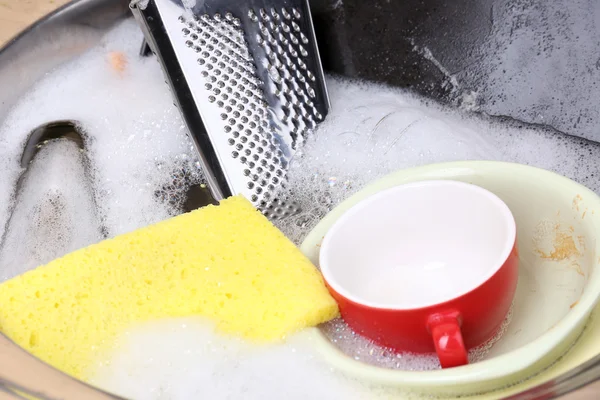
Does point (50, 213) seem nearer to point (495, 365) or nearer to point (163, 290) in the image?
point (163, 290)

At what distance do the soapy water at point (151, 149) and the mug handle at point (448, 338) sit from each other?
235mm

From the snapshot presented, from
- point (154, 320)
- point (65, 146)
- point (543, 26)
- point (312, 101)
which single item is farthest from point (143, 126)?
point (543, 26)

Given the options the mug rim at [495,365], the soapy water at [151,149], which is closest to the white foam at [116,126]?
the soapy water at [151,149]

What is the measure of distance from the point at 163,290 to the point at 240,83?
0.29 metres

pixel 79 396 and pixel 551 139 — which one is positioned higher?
pixel 79 396

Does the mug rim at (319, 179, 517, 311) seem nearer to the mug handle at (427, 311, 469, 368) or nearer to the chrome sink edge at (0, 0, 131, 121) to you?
the mug handle at (427, 311, 469, 368)

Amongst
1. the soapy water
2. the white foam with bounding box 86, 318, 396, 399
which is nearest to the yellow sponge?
the white foam with bounding box 86, 318, 396, 399

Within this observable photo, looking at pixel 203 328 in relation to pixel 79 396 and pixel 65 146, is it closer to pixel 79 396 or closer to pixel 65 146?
pixel 79 396

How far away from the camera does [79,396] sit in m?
0.35

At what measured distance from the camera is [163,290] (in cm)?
46

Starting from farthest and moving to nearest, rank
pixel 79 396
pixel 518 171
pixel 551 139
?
pixel 551 139
pixel 518 171
pixel 79 396

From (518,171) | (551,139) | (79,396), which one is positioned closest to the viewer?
(79,396)

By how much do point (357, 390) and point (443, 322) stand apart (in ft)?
0.22

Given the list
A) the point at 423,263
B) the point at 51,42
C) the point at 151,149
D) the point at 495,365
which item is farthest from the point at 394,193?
the point at 51,42
